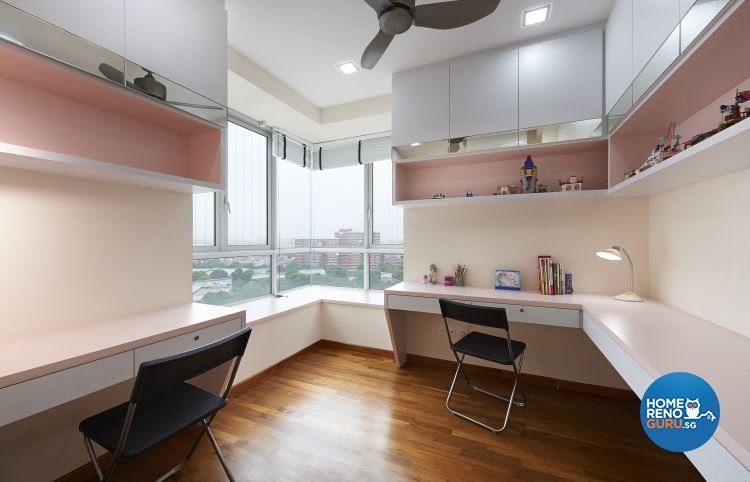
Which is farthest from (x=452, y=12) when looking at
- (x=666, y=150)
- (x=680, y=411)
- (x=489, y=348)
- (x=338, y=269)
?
(x=338, y=269)

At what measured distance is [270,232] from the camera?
339cm

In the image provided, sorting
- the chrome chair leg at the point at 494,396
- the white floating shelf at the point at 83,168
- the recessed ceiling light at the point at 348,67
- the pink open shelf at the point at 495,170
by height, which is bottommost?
the chrome chair leg at the point at 494,396

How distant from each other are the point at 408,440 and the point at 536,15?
9.40 feet

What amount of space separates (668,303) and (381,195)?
274 centimetres

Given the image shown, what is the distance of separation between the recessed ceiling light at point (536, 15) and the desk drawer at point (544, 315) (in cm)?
197

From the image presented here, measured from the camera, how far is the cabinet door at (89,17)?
3.91ft

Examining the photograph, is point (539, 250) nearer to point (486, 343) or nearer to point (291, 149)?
point (486, 343)

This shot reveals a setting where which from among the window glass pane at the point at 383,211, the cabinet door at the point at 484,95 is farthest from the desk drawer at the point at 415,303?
the cabinet door at the point at 484,95

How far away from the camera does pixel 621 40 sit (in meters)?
1.75

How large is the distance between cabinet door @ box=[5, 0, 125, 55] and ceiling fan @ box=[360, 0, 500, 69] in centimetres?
121

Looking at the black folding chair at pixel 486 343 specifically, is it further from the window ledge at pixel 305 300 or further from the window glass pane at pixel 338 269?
the window glass pane at pixel 338 269

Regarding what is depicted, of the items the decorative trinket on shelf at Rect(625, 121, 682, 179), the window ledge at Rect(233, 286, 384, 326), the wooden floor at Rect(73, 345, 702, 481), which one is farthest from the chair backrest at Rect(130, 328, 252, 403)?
the decorative trinket on shelf at Rect(625, 121, 682, 179)

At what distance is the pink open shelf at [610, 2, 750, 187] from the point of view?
997 millimetres

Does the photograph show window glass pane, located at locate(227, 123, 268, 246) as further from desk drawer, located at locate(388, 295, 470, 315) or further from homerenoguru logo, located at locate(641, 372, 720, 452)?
homerenoguru logo, located at locate(641, 372, 720, 452)
